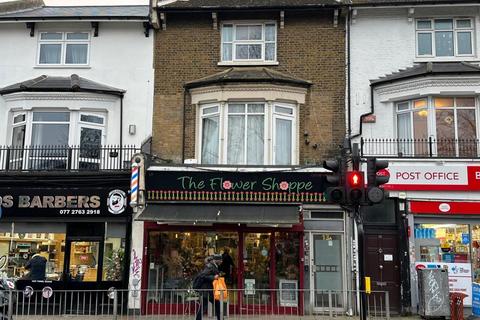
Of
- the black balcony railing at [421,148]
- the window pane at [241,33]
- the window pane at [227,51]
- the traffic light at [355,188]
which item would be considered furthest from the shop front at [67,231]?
the traffic light at [355,188]

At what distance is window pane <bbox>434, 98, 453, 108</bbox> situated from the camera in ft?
48.0

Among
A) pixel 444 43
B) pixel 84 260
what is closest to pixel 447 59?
pixel 444 43

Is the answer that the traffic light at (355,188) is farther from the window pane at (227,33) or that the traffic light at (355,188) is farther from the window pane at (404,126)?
the window pane at (227,33)

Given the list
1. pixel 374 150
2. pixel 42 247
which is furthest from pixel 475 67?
pixel 42 247

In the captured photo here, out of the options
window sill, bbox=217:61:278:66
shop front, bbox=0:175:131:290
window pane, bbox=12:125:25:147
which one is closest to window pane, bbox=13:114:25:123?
window pane, bbox=12:125:25:147

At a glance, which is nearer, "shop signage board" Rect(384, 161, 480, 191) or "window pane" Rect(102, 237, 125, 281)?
"shop signage board" Rect(384, 161, 480, 191)

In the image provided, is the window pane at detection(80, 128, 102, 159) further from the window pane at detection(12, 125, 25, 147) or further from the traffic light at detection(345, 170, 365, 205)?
the traffic light at detection(345, 170, 365, 205)

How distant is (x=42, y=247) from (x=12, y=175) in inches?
86.8

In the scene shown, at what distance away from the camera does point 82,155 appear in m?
15.2

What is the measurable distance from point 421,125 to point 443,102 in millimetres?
867

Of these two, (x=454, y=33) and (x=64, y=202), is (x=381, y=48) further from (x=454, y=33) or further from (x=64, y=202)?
(x=64, y=202)

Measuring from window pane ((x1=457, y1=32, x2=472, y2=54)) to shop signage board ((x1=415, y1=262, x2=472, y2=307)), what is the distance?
6082 millimetres

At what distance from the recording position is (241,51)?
15875 mm

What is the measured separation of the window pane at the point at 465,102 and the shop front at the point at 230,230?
4.38m
